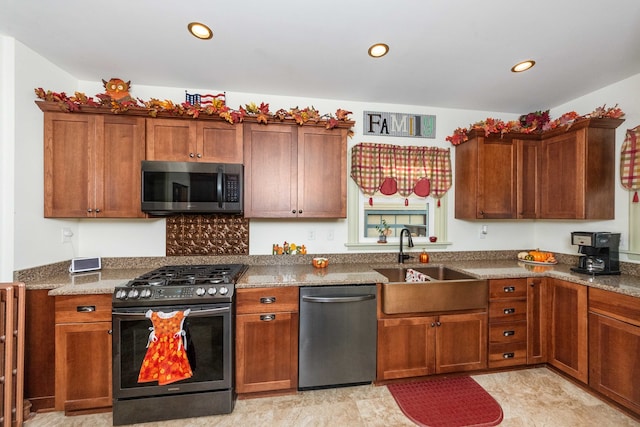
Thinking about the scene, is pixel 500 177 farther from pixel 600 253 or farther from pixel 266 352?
pixel 266 352

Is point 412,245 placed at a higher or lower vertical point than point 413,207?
lower

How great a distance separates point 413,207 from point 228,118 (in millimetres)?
2126

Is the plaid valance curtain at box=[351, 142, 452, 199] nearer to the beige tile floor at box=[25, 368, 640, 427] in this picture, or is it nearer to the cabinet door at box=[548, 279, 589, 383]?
the cabinet door at box=[548, 279, 589, 383]

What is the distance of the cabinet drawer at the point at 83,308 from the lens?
1847 mm

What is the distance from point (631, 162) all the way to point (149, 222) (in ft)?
14.5

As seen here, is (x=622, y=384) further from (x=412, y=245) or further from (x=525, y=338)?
(x=412, y=245)

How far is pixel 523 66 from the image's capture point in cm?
217

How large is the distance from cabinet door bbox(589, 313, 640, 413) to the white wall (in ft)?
3.49

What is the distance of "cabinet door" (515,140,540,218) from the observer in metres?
2.81

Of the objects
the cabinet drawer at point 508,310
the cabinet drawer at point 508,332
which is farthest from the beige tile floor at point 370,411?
the cabinet drawer at point 508,310

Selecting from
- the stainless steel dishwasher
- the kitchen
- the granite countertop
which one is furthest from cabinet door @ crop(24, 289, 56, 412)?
the stainless steel dishwasher

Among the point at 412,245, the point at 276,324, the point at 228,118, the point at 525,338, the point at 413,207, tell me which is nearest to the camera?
the point at 276,324

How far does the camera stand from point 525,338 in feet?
7.95

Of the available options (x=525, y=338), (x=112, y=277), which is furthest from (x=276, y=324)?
(x=525, y=338)
